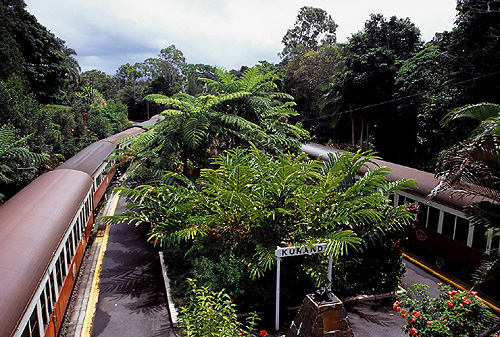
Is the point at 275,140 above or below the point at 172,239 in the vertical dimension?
above

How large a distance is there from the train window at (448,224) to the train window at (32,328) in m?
9.71

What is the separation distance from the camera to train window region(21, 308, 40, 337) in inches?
185

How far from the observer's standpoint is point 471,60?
14289mm

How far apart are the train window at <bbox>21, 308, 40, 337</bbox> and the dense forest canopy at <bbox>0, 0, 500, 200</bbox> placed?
9.40 meters

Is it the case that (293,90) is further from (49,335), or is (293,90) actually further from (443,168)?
(49,335)

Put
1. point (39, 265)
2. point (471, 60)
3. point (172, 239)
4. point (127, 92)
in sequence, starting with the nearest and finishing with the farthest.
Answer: point (39, 265) < point (172, 239) < point (471, 60) < point (127, 92)

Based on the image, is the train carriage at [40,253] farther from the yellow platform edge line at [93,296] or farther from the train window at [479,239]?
the train window at [479,239]

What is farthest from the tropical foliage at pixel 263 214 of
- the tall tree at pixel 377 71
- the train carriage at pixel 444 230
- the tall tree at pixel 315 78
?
the tall tree at pixel 315 78

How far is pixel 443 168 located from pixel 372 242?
8.78 feet

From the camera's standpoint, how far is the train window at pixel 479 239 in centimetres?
865

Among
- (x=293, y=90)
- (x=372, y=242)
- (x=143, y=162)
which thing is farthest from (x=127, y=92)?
(x=372, y=242)

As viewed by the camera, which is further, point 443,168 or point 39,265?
point 443,168

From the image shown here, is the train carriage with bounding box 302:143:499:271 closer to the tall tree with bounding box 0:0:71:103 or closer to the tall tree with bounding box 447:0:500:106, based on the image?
the tall tree with bounding box 447:0:500:106

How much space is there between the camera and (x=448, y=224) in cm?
980
